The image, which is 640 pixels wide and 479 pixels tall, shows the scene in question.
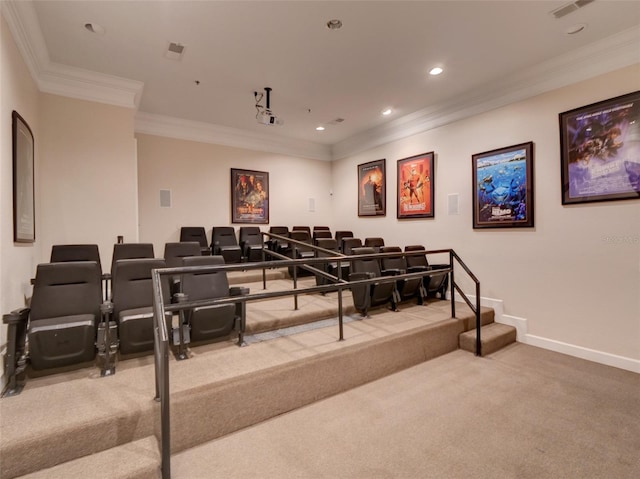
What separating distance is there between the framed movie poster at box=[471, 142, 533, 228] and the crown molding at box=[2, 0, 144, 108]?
18.2 ft

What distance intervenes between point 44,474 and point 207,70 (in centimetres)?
454

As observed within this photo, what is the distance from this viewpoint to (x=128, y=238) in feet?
15.7

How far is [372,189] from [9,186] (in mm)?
5942

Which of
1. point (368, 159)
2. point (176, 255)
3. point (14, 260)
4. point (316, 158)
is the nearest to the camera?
point (14, 260)

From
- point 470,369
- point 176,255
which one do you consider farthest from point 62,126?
point 470,369

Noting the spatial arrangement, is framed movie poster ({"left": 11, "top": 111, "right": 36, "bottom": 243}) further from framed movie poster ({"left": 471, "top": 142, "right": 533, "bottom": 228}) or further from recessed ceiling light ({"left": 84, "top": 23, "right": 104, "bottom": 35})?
framed movie poster ({"left": 471, "top": 142, "right": 533, "bottom": 228})

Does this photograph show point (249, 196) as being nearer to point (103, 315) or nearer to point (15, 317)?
point (103, 315)

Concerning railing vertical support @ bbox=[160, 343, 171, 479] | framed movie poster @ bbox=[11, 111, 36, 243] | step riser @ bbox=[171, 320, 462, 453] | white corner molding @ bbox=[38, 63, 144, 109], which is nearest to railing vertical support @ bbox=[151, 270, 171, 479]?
railing vertical support @ bbox=[160, 343, 171, 479]

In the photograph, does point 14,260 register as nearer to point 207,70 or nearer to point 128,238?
point 128,238

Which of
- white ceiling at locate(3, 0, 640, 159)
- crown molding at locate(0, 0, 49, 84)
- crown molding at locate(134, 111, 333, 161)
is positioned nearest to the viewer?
crown molding at locate(0, 0, 49, 84)

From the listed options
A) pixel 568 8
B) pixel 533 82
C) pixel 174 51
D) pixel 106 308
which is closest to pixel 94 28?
pixel 174 51

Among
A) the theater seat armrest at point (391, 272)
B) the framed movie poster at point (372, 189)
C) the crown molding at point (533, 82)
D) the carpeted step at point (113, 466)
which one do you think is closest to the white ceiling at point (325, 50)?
the crown molding at point (533, 82)

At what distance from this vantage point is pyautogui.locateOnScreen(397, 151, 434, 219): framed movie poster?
18.9 ft

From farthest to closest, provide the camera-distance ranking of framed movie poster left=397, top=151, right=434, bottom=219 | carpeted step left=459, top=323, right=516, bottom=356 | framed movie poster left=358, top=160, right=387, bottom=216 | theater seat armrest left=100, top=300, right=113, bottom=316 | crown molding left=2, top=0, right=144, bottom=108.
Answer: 1. framed movie poster left=358, top=160, right=387, bottom=216
2. framed movie poster left=397, top=151, right=434, bottom=219
3. carpeted step left=459, top=323, right=516, bottom=356
4. crown molding left=2, top=0, right=144, bottom=108
5. theater seat armrest left=100, top=300, right=113, bottom=316
